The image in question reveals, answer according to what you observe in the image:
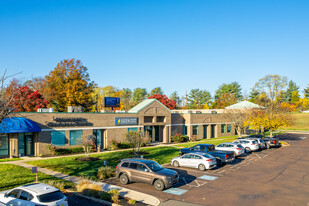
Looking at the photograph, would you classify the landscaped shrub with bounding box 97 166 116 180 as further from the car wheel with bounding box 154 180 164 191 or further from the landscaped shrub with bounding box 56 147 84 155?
the landscaped shrub with bounding box 56 147 84 155

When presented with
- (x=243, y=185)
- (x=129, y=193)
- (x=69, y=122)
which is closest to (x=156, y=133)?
(x=69, y=122)

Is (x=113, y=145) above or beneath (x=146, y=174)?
beneath

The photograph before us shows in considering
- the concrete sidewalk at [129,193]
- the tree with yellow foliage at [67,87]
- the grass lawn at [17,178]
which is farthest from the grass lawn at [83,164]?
the tree with yellow foliage at [67,87]

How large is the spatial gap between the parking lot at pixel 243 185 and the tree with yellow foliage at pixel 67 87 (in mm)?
35068

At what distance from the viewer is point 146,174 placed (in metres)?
15.9

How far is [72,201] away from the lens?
1352 cm

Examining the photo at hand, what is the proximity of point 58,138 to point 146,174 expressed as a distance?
16.4m

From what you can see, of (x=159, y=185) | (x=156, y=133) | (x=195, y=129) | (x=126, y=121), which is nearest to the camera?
(x=159, y=185)

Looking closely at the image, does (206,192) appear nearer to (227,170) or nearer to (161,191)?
(161,191)

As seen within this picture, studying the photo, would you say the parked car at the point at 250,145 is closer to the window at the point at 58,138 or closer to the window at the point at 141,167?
the window at the point at 141,167

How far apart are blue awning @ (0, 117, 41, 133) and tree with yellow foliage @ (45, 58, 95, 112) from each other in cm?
2562

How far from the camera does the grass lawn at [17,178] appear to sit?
1578 cm

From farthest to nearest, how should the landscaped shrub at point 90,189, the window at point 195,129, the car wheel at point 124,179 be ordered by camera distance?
the window at point 195,129 → the car wheel at point 124,179 → the landscaped shrub at point 90,189

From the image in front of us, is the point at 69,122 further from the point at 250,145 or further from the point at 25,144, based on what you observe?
the point at 250,145
